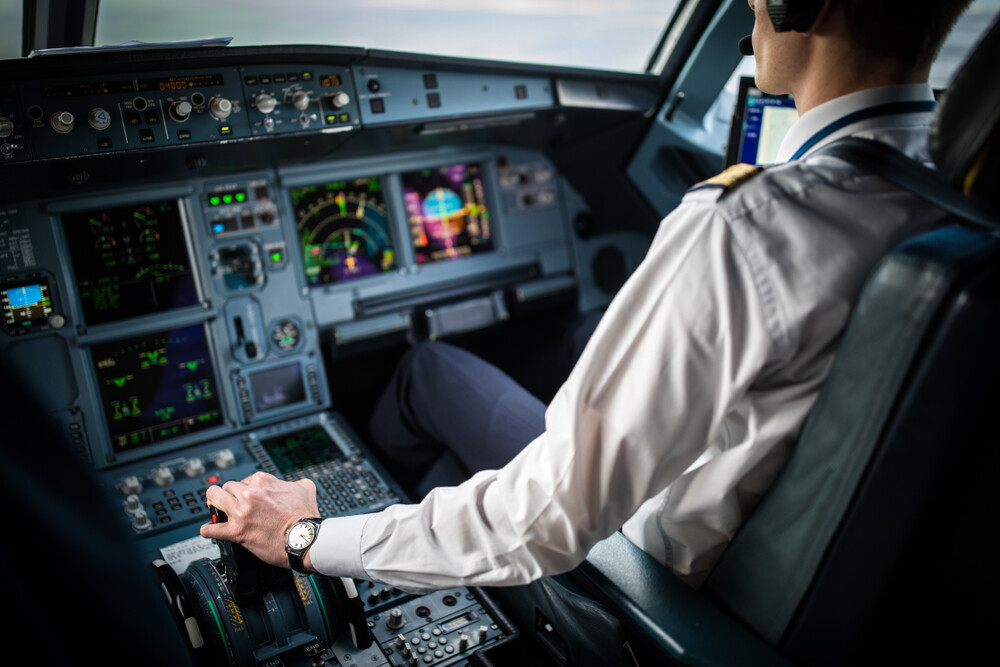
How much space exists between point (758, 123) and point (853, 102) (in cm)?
112

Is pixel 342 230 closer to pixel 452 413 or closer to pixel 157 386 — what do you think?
pixel 157 386

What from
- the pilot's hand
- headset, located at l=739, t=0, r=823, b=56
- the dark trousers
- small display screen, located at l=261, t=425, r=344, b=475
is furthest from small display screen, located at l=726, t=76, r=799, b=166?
the pilot's hand

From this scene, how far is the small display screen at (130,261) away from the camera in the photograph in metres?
1.99

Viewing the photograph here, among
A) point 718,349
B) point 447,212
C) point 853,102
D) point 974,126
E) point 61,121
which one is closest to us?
point 974,126

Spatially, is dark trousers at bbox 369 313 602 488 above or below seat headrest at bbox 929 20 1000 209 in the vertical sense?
below

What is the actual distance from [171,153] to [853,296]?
5.18 feet

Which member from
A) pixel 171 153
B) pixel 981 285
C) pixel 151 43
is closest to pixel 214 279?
pixel 171 153

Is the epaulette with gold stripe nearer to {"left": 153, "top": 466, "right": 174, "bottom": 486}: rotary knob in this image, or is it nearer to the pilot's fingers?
the pilot's fingers

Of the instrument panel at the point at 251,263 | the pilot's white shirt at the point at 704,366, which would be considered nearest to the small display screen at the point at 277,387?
the instrument panel at the point at 251,263

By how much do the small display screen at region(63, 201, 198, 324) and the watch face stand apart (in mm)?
1154

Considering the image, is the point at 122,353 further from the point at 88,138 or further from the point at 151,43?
the point at 151,43

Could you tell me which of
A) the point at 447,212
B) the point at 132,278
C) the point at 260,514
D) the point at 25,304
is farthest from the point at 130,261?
the point at 260,514

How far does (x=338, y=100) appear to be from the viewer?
76.4 inches

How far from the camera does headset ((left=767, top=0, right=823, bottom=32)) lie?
919mm
